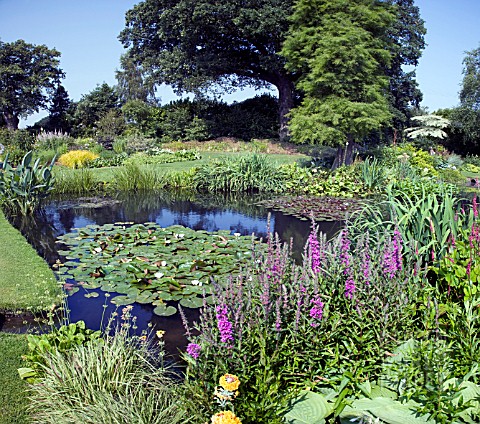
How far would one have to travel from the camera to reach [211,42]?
18.0 m

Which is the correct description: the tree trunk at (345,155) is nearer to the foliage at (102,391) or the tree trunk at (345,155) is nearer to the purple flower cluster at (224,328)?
the foliage at (102,391)

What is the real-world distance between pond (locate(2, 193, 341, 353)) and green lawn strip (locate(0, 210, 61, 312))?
24 cm

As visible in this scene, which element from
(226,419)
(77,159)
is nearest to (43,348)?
(226,419)

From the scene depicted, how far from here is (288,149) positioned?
56.7 feet

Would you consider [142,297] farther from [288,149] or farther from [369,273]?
[288,149]

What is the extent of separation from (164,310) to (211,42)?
16.1m

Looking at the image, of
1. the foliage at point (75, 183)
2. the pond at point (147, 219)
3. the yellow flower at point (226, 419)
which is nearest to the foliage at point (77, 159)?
the foliage at point (75, 183)

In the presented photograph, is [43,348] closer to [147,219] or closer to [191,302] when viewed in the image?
[191,302]

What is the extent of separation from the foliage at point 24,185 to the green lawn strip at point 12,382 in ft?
14.7

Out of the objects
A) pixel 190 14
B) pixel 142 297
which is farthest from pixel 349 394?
pixel 190 14

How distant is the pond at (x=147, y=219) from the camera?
408 cm

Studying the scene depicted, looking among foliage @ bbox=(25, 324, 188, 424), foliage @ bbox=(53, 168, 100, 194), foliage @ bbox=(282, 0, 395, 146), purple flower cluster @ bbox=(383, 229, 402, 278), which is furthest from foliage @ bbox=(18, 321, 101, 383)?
foliage @ bbox=(282, 0, 395, 146)

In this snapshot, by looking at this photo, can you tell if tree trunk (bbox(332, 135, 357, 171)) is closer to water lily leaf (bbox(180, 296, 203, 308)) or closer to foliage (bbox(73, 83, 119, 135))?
water lily leaf (bbox(180, 296, 203, 308))

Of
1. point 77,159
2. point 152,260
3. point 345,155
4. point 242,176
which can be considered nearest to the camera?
point 152,260
